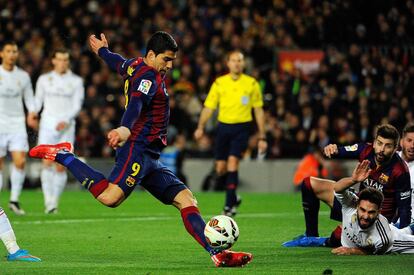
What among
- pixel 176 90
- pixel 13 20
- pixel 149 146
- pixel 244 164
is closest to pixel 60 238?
pixel 149 146


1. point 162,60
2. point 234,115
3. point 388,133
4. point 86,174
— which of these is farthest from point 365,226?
point 234,115

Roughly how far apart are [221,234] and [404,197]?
2.19 meters

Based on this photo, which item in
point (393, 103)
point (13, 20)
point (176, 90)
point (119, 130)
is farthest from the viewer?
point (13, 20)

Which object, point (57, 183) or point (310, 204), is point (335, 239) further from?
point (57, 183)

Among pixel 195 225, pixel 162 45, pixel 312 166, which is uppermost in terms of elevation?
pixel 162 45

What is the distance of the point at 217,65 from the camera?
24.6 meters

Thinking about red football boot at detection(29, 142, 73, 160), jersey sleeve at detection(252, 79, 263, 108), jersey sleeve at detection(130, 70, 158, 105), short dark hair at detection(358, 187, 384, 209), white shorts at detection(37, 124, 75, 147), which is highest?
jersey sleeve at detection(130, 70, 158, 105)

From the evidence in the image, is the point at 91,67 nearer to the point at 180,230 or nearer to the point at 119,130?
the point at 180,230

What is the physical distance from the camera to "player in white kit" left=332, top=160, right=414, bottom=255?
9.62 meters

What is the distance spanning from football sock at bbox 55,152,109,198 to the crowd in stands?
1296 cm

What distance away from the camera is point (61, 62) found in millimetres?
15812

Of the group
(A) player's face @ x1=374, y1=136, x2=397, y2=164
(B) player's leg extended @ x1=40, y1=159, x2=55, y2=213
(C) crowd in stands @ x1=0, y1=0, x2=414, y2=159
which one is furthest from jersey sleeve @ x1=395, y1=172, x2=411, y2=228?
(C) crowd in stands @ x1=0, y1=0, x2=414, y2=159

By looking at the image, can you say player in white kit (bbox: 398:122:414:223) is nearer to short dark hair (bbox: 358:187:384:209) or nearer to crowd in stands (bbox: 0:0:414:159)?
short dark hair (bbox: 358:187:384:209)

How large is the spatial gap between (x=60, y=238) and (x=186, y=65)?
13.4 metres
